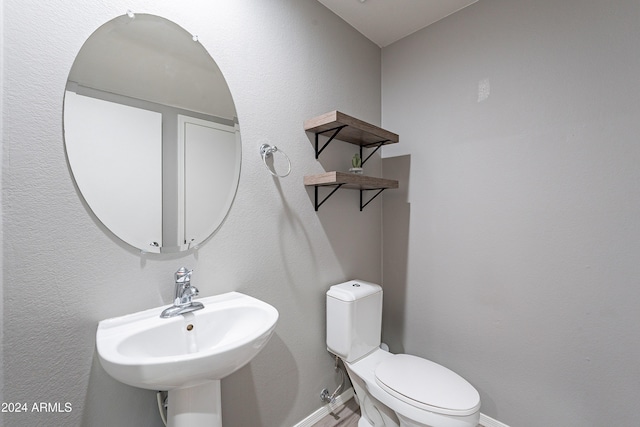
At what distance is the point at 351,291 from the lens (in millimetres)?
1524

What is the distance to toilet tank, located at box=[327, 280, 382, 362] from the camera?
1483mm

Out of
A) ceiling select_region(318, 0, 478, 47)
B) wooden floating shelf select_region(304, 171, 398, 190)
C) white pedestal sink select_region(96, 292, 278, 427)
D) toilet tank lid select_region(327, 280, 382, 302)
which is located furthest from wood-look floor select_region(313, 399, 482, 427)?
ceiling select_region(318, 0, 478, 47)

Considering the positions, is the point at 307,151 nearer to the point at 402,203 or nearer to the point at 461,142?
the point at 402,203

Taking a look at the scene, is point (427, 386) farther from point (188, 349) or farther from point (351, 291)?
point (188, 349)

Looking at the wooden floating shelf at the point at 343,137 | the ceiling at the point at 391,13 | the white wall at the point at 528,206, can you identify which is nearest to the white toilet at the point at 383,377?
the white wall at the point at 528,206

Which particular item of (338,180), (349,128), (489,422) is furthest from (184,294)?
(489,422)

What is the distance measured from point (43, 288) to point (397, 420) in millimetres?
1548

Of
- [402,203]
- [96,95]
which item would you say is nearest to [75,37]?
[96,95]

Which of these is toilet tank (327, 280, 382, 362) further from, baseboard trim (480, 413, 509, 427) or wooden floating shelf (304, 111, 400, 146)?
wooden floating shelf (304, 111, 400, 146)

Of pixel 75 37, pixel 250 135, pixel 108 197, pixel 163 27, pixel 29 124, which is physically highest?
pixel 163 27

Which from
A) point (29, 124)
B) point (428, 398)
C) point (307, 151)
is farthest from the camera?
point (307, 151)

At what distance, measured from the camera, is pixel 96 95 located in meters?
0.91

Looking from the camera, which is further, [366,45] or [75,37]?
[366,45]

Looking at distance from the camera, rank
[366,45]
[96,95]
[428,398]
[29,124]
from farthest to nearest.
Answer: [366,45] → [428,398] → [96,95] → [29,124]
